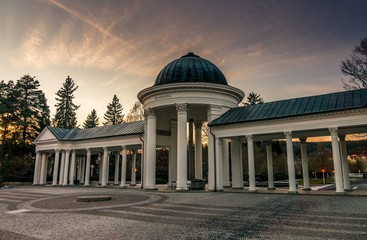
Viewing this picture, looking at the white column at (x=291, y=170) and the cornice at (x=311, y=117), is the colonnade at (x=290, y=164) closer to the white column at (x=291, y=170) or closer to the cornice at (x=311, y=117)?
the white column at (x=291, y=170)

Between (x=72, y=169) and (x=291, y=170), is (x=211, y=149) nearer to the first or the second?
(x=291, y=170)

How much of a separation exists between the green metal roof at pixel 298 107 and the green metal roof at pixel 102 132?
1321 cm

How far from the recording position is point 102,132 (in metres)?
41.9

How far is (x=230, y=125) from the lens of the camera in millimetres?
27016

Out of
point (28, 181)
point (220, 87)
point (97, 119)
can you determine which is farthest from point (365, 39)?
point (97, 119)

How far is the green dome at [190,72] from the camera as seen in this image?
97.3ft

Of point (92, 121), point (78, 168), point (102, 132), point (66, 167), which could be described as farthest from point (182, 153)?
point (92, 121)

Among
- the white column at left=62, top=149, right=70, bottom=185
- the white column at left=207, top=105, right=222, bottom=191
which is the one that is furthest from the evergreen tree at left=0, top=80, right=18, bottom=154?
the white column at left=207, top=105, right=222, bottom=191

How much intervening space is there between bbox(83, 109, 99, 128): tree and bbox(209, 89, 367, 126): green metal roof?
2580 inches

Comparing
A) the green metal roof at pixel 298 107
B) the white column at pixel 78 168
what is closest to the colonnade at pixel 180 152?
the green metal roof at pixel 298 107

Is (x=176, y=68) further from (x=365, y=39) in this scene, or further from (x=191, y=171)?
(x=365, y=39)

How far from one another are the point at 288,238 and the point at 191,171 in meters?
21.5

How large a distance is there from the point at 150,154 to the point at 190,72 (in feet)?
33.1

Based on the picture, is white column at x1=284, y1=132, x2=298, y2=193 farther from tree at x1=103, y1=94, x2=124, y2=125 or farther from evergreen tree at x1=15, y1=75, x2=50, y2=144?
tree at x1=103, y1=94, x2=124, y2=125
